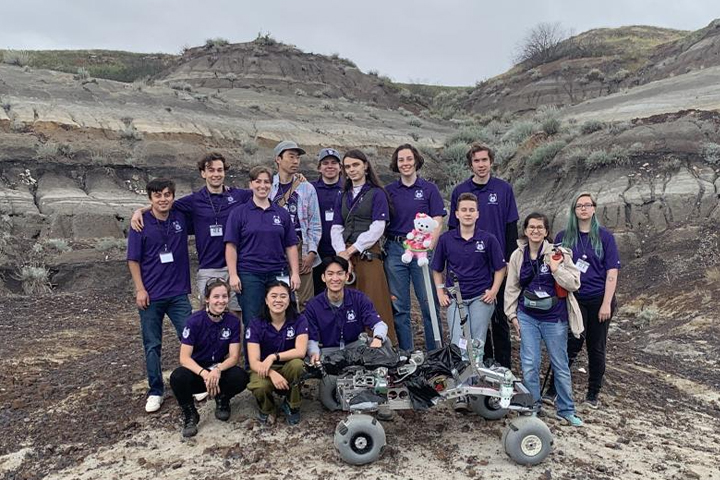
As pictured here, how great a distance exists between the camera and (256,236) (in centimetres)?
532

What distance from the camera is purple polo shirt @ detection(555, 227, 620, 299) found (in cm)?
557

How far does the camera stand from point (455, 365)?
458 cm

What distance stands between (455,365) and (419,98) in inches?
1524

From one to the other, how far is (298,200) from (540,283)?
2.48 meters

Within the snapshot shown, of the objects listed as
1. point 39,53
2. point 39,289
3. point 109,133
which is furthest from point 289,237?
point 39,53

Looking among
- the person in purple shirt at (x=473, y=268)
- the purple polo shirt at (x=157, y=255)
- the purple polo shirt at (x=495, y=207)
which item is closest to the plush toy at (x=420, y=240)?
the person in purple shirt at (x=473, y=268)

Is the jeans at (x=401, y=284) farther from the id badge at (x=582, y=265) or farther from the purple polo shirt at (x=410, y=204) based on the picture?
the id badge at (x=582, y=265)

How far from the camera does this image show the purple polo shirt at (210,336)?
4.99 metres

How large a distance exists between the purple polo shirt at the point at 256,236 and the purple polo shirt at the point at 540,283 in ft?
7.37

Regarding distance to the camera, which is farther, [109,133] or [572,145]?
[109,133]

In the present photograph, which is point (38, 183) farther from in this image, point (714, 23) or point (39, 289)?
point (714, 23)

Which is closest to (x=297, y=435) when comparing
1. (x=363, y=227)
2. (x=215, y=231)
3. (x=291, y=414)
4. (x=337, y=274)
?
(x=291, y=414)

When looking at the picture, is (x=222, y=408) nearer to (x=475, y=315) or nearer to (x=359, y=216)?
(x=359, y=216)

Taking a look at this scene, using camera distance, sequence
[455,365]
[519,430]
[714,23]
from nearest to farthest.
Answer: [519,430], [455,365], [714,23]
